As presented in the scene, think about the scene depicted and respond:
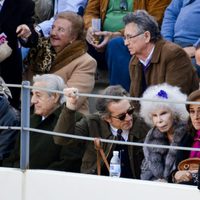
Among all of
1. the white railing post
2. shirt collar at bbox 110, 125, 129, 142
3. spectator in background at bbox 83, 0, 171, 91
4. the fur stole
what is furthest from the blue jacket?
the white railing post

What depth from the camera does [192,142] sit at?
793 cm

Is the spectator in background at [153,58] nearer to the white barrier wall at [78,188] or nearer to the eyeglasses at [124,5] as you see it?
the eyeglasses at [124,5]

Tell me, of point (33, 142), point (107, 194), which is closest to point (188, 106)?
point (107, 194)

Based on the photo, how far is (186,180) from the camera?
7746 millimetres

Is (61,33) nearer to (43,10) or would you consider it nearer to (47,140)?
(43,10)

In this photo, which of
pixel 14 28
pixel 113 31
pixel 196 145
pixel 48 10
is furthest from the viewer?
pixel 48 10

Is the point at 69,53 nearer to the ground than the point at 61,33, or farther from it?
nearer to the ground

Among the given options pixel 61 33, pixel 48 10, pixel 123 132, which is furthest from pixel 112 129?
pixel 48 10

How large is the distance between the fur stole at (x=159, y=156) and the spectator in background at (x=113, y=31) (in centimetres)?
160

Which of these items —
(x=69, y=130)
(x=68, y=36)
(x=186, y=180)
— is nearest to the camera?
(x=186, y=180)

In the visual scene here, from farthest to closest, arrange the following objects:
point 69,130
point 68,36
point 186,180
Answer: point 68,36 → point 69,130 → point 186,180

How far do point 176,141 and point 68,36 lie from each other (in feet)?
7.55

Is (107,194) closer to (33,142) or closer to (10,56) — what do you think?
(33,142)

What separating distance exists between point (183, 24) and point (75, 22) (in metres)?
0.99
